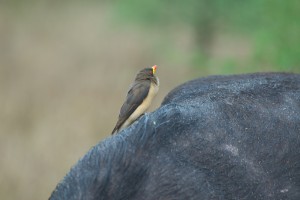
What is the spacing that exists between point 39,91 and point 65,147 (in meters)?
3.92

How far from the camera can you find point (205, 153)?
8.86ft

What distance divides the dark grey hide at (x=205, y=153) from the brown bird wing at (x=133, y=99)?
0.84 ft

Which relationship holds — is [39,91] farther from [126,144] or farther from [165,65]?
[126,144]

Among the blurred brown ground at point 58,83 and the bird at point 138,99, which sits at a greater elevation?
the blurred brown ground at point 58,83

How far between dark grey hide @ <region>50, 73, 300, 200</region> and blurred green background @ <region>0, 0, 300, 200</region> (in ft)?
17.8

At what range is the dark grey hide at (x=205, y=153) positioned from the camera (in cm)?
247

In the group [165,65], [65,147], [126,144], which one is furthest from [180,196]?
[165,65]

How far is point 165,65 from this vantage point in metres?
18.3

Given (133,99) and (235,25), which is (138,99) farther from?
(235,25)

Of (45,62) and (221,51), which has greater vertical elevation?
(221,51)

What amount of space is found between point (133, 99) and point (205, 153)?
2.70ft

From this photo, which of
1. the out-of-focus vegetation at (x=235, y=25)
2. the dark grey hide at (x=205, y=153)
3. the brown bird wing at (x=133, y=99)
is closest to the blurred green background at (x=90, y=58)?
the out-of-focus vegetation at (x=235, y=25)

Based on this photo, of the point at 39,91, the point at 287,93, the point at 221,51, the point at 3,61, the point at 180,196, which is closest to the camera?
the point at 180,196

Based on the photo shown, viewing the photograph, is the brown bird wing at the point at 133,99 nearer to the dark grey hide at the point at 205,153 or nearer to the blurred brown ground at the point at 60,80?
the dark grey hide at the point at 205,153
